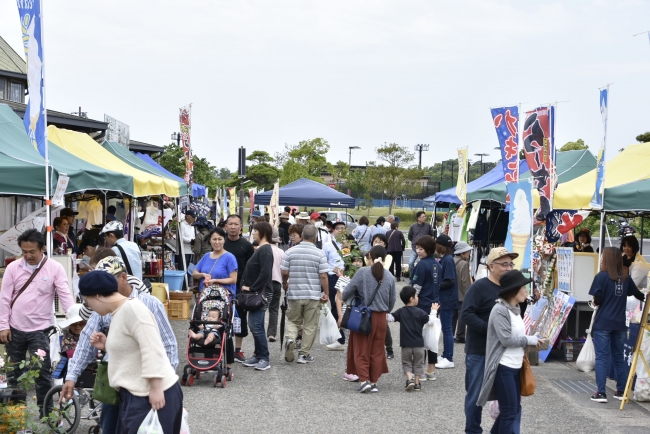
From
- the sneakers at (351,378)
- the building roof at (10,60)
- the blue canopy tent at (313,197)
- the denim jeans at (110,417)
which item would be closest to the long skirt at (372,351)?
the sneakers at (351,378)

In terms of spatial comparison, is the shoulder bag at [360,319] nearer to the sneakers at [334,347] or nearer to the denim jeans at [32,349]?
the sneakers at [334,347]

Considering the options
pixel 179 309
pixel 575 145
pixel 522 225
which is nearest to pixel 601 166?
pixel 522 225

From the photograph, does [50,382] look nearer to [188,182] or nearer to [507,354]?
[507,354]

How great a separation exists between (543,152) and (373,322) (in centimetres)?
369

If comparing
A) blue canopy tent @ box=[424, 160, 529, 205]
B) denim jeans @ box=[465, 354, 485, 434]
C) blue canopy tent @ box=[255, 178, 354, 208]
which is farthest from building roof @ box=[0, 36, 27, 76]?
denim jeans @ box=[465, 354, 485, 434]

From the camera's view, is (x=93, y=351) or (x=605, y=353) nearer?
(x=93, y=351)

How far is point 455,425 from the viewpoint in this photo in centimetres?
732

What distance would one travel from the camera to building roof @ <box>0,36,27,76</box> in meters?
31.3

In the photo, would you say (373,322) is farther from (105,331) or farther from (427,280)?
(105,331)

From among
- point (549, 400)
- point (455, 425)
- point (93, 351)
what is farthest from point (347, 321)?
point (93, 351)

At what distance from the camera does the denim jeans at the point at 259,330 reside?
949 cm

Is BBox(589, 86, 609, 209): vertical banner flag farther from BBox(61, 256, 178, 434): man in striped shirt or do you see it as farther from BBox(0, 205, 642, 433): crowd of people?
BBox(61, 256, 178, 434): man in striped shirt

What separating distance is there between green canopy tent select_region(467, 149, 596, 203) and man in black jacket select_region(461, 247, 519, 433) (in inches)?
363

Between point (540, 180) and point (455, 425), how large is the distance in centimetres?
437
